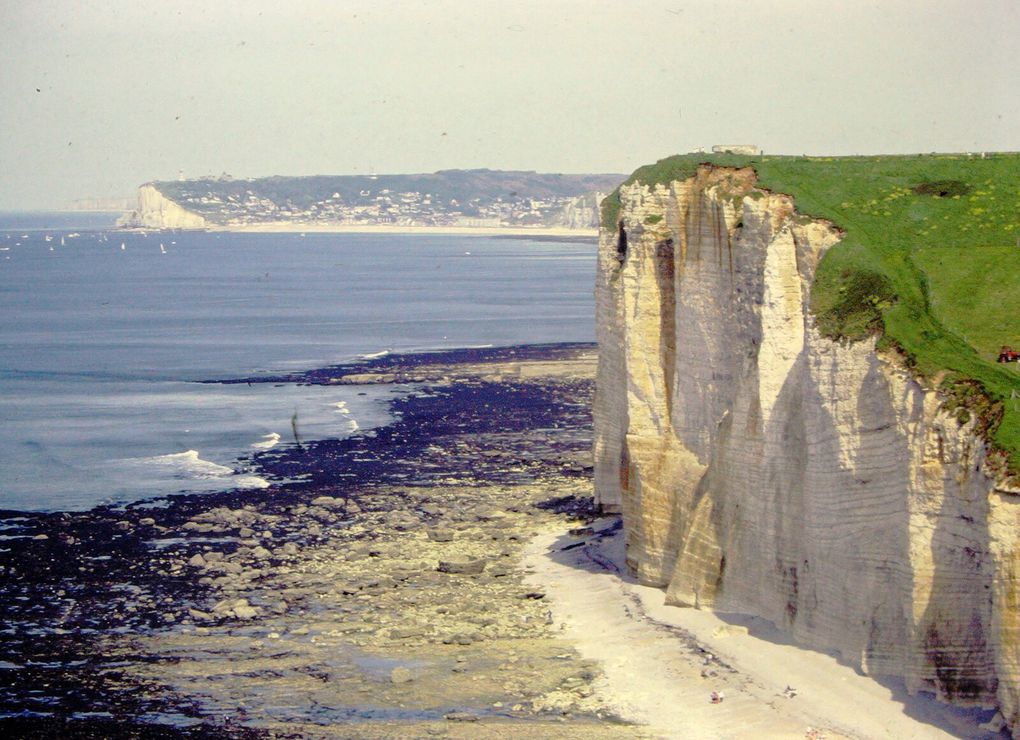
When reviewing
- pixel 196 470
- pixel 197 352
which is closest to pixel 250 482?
pixel 196 470

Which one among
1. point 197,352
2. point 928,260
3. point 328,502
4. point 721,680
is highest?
point 928,260

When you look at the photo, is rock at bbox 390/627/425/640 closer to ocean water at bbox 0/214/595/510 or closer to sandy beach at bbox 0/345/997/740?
sandy beach at bbox 0/345/997/740

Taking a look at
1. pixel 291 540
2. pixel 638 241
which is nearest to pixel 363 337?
pixel 291 540

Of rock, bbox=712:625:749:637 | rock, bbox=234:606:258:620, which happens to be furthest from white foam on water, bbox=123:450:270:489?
rock, bbox=712:625:749:637

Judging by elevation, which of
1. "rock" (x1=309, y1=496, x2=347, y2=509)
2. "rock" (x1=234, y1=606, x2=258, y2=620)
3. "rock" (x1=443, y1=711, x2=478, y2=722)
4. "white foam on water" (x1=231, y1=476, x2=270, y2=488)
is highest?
"rock" (x1=309, y1=496, x2=347, y2=509)

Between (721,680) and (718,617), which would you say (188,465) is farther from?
(721,680)

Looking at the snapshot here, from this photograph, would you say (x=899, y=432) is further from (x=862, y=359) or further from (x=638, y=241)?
(x=638, y=241)
